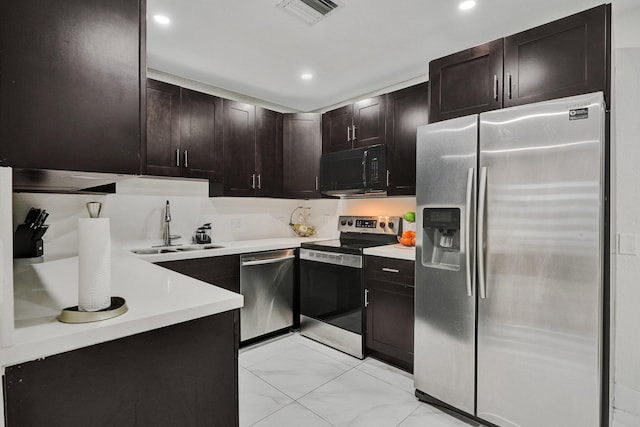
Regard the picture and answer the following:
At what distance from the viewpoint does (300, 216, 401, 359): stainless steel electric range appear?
2.85 meters

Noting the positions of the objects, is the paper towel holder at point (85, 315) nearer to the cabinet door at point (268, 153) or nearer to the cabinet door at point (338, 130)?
the cabinet door at point (268, 153)

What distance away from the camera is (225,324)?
47.4 inches

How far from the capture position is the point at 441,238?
2.13 metres

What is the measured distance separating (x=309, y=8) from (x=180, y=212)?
2.12 metres

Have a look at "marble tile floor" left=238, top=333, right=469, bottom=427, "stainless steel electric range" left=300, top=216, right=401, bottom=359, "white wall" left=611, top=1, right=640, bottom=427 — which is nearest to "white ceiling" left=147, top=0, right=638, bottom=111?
"white wall" left=611, top=1, right=640, bottom=427

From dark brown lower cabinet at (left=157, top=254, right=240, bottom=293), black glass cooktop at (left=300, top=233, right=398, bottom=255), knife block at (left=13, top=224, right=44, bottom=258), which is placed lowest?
dark brown lower cabinet at (left=157, top=254, right=240, bottom=293)

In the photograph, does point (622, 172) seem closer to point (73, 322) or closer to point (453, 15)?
point (453, 15)

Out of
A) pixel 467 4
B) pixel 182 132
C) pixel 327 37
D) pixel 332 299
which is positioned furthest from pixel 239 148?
pixel 467 4

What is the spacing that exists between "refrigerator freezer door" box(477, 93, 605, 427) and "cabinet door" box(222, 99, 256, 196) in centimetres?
219

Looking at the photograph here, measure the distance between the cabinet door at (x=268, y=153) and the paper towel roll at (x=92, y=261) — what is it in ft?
8.12

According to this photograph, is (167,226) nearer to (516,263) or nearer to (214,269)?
(214,269)

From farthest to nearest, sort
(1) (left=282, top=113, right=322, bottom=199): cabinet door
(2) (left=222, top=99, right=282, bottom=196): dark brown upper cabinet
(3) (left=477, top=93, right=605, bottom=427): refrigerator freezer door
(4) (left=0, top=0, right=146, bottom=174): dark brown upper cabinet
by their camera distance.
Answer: (1) (left=282, top=113, right=322, bottom=199): cabinet door
(2) (left=222, top=99, right=282, bottom=196): dark brown upper cabinet
(3) (left=477, top=93, right=605, bottom=427): refrigerator freezer door
(4) (left=0, top=0, right=146, bottom=174): dark brown upper cabinet

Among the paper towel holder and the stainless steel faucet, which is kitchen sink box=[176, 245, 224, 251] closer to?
the stainless steel faucet

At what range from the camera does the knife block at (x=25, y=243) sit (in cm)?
A: 204
